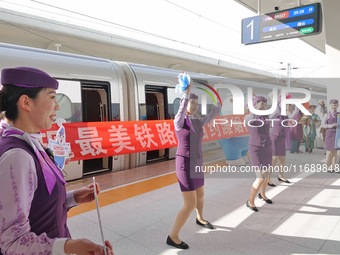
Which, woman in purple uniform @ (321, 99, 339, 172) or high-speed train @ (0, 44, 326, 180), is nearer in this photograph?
high-speed train @ (0, 44, 326, 180)

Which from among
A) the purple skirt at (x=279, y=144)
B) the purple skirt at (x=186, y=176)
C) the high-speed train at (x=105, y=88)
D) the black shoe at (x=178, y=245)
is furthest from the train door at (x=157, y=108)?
the black shoe at (x=178, y=245)

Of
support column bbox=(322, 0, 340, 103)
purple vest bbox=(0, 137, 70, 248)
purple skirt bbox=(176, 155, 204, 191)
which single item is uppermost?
support column bbox=(322, 0, 340, 103)

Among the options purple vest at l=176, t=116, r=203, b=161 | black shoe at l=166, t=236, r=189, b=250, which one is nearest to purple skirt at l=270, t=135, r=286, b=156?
purple vest at l=176, t=116, r=203, b=161

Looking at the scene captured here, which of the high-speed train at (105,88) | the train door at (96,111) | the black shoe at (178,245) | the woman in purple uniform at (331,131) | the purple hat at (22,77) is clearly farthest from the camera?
the woman in purple uniform at (331,131)

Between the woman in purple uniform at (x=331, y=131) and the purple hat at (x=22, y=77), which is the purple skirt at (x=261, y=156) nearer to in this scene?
the woman in purple uniform at (x=331, y=131)

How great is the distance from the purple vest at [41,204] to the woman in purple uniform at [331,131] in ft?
20.2

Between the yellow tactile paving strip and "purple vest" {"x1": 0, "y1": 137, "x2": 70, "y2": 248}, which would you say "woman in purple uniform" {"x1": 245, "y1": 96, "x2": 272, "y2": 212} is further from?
"purple vest" {"x1": 0, "y1": 137, "x2": 70, "y2": 248}

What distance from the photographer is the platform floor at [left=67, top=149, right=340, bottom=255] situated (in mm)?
3031

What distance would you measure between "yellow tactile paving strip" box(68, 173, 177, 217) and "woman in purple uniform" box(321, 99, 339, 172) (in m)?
3.39

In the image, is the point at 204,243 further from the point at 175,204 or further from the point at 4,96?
the point at 4,96

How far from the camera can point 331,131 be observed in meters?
6.16

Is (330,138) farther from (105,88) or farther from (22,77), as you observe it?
(22,77)

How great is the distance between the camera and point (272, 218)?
3777mm

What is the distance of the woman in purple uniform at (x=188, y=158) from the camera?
3.03m
